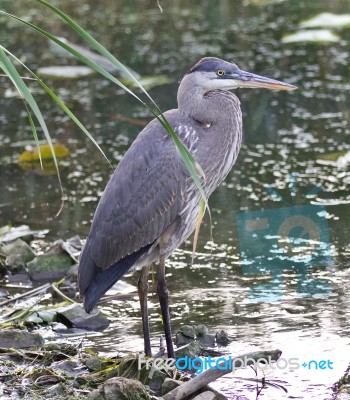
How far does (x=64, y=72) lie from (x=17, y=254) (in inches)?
160

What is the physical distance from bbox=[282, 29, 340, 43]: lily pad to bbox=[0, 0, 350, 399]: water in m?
0.12

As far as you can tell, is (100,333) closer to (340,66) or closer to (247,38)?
(340,66)

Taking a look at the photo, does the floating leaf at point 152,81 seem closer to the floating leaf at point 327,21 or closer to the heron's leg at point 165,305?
the floating leaf at point 327,21

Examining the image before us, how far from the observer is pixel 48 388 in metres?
4.14

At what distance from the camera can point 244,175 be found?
716 cm

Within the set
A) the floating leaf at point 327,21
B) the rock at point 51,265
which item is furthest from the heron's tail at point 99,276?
the floating leaf at point 327,21

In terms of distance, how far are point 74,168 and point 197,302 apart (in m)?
2.63

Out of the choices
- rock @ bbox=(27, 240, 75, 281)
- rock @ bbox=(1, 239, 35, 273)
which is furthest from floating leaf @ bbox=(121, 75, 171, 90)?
rock @ bbox=(27, 240, 75, 281)

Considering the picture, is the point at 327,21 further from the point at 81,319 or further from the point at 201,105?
the point at 81,319

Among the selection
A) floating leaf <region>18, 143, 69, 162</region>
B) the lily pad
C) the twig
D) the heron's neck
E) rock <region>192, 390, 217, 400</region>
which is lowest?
rock <region>192, 390, 217, 400</region>

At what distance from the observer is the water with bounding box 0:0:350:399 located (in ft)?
16.0

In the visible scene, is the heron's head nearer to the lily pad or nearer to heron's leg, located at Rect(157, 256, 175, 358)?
heron's leg, located at Rect(157, 256, 175, 358)

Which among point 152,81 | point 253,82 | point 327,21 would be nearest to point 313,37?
point 327,21

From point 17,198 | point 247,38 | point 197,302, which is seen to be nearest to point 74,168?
point 17,198
